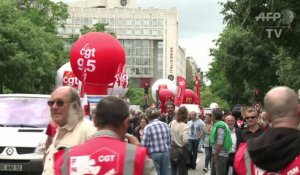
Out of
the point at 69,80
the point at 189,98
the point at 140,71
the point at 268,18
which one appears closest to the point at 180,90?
the point at 189,98

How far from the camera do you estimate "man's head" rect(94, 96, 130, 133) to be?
4352 mm

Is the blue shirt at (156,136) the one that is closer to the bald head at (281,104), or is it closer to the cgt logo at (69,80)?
the bald head at (281,104)

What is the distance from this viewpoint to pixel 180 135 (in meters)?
14.4

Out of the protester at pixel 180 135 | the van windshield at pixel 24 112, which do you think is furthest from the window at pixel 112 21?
the van windshield at pixel 24 112

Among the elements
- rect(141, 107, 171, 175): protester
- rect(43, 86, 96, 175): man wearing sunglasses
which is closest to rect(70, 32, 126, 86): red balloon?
rect(141, 107, 171, 175): protester

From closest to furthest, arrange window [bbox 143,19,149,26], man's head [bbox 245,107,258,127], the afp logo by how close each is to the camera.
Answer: man's head [bbox 245,107,258,127], the afp logo, window [bbox 143,19,149,26]

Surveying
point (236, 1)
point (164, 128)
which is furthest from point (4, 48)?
point (164, 128)

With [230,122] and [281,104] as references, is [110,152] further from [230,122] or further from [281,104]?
[230,122]

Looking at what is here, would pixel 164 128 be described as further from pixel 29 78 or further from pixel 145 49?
pixel 145 49

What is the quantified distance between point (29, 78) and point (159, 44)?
146 meters

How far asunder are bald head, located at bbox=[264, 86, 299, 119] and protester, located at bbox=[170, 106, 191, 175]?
9.95 metres

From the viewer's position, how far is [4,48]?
144 ft

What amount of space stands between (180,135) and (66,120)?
29.0 ft

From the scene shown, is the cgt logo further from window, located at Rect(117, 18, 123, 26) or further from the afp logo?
window, located at Rect(117, 18, 123, 26)
